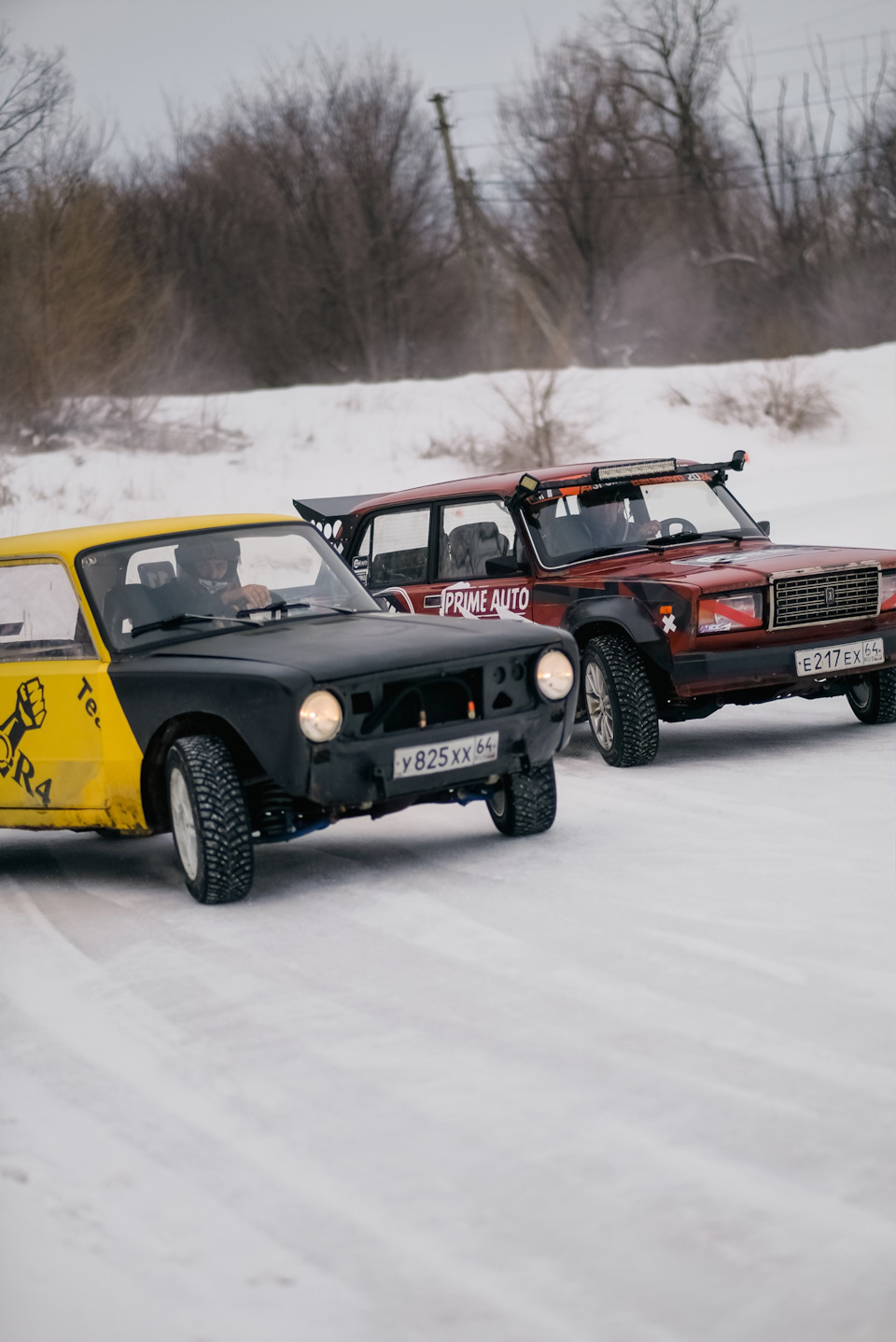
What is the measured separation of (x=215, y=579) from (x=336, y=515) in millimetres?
3834

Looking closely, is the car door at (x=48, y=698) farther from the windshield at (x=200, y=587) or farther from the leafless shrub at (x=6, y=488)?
the leafless shrub at (x=6, y=488)

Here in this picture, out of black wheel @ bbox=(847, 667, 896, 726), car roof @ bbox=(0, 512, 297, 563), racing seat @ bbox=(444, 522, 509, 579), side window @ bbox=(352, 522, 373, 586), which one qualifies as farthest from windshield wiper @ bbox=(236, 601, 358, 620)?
black wheel @ bbox=(847, 667, 896, 726)

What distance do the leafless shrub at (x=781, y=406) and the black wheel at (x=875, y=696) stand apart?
81.1ft

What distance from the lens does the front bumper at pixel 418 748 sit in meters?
6.17

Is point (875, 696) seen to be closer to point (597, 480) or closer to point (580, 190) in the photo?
point (597, 480)

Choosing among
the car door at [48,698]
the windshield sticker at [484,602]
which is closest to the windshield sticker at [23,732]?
the car door at [48,698]

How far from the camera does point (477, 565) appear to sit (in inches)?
381

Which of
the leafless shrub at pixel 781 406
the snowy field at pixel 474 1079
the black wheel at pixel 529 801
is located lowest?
the snowy field at pixel 474 1079

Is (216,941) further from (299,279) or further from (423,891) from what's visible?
(299,279)

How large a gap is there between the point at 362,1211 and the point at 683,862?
126 inches

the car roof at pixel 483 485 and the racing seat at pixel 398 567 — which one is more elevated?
the car roof at pixel 483 485

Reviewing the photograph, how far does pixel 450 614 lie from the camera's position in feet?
32.0

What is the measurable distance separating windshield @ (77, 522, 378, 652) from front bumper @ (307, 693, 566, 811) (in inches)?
42.4

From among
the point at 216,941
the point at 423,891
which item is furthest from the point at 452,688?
the point at 216,941
